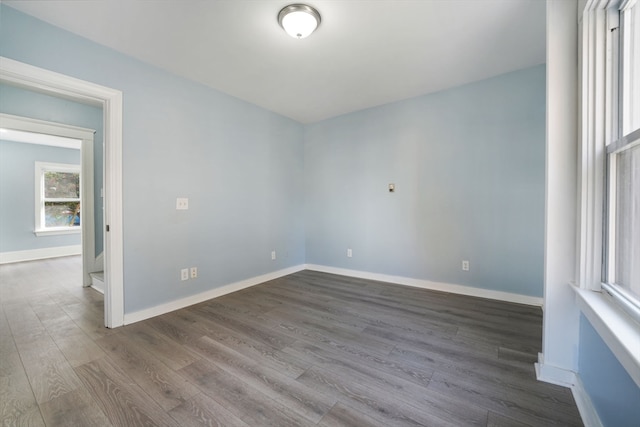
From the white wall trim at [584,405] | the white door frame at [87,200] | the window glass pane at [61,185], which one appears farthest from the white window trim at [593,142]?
the window glass pane at [61,185]

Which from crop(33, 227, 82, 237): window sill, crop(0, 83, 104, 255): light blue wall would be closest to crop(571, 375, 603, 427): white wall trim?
crop(0, 83, 104, 255): light blue wall

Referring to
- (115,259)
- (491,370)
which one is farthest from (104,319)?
(491,370)

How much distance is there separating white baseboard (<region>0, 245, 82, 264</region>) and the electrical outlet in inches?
205

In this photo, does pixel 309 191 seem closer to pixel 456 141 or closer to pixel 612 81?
pixel 456 141

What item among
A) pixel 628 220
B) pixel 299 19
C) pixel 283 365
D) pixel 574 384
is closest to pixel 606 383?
pixel 574 384

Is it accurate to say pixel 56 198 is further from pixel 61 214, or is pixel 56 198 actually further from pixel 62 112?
pixel 62 112

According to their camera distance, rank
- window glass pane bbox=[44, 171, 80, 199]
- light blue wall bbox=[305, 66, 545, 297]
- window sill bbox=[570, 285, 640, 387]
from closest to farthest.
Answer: window sill bbox=[570, 285, 640, 387] < light blue wall bbox=[305, 66, 545, 297] < window glass pane bbox=[44, 171, 80, 199]

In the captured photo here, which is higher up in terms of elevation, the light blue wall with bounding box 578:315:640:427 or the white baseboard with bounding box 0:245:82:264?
the light blue wall with bounding box 578:315:640:427

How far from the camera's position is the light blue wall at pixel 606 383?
2.91ft

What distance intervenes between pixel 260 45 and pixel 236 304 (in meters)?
2.59

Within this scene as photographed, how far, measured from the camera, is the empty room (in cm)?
127

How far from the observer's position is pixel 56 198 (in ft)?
18.8

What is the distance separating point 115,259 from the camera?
7.32 ft

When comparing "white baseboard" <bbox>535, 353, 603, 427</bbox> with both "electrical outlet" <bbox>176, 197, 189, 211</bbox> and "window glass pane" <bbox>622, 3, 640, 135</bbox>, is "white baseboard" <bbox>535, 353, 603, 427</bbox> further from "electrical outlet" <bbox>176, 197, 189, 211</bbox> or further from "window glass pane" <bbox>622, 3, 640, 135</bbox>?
"electrical outlet" <bbox>176, 197, 189, 211</bbox>
